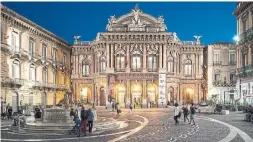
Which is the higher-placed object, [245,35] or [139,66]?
[245,35]

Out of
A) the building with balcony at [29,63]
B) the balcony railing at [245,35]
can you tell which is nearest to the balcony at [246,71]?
the balcony railing at [245,35]

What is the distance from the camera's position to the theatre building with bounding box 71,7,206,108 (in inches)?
2277

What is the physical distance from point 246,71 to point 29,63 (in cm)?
2545

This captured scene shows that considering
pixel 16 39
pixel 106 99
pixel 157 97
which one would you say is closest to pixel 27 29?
pixel 16 39

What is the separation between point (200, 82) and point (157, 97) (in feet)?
29.6

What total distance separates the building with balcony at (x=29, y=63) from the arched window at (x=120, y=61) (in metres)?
9.03

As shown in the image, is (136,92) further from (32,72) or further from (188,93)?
(32,72)

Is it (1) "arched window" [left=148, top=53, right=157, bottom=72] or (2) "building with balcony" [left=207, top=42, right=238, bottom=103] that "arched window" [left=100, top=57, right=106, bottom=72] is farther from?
(2) "building with balcony" [left=207, top=42, right=238, bottom=103]

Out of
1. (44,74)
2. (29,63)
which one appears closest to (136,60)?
(44,74)

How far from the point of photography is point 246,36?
38.2 m

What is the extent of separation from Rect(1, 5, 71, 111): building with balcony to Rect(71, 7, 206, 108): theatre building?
→ 22.2ft

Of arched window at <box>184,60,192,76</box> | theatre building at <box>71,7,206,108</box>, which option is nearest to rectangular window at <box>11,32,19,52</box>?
theatre building at <box>71,7,206,108</box>

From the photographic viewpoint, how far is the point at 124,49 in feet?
192

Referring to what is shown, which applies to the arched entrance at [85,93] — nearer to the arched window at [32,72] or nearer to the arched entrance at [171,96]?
the arched entrance at [171,96]
